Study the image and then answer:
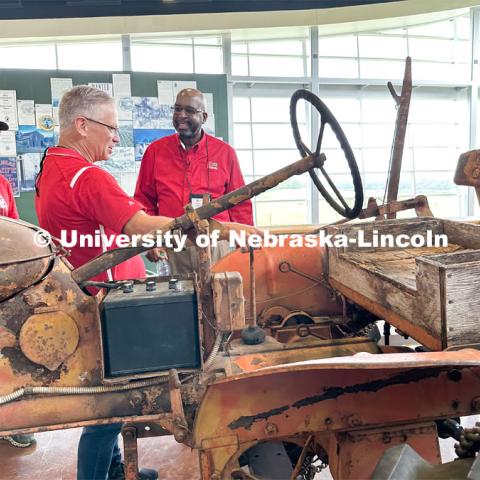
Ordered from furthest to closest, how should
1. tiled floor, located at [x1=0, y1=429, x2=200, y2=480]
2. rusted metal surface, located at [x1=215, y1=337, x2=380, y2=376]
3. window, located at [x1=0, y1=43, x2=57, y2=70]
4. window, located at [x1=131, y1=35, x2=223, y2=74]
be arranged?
window, located at [x1=131, y1=35, x2=223, y2=74] < window, located at [x1=0, y1=43, x2=57, y2=70] < tiled floor, located at [x1=0, y1=429, x2=200, y2=480] < rusted metal surface, located at [x1=215, y1=337, x2=380, y2=376]

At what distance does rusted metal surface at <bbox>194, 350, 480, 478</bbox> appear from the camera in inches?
52.6

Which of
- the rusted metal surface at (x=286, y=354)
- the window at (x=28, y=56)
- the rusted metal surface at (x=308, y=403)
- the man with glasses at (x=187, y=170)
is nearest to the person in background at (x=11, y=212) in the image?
the man with glasses at (x=187, y=170)

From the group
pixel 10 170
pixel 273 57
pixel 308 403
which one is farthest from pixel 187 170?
pixel 273 57

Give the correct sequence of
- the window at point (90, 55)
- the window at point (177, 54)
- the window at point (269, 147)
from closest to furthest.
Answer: the window at point (90, 55), the window at point (177, 54), the window at point (269, 147)

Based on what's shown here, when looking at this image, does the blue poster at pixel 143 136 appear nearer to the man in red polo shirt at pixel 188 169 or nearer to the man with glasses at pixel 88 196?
the man in red polo shirt at pixel 188 169

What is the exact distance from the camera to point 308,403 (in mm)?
1352

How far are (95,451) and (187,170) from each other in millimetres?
1647

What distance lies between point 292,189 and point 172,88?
179 centimetres

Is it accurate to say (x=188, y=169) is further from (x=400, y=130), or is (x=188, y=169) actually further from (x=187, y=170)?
(x=400, y=130)

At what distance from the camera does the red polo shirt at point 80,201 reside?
5.19 ft

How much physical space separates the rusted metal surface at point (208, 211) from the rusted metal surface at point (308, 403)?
0.47m

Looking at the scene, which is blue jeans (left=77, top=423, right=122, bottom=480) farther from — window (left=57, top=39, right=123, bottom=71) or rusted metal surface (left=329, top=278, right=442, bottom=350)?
window (left=57, top=39, right=123, bottom=71)

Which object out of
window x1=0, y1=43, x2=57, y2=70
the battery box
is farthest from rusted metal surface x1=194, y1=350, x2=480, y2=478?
window x1=0, y1=43, x2=57, y2=70

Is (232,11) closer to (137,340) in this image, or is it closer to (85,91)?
(85,91)
